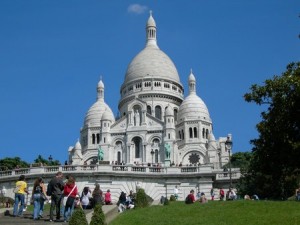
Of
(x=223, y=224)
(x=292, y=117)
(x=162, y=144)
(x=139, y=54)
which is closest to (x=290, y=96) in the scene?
(x=292, y=117)

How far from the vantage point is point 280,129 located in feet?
116

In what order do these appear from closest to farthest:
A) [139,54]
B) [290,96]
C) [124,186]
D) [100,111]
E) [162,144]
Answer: [290,96], [124,186], [162,144], [100,111], [139,54]

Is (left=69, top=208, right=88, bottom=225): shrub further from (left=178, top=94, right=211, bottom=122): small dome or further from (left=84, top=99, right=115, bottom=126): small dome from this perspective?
(left=84, top=99, right=115, bottom=126): small dome

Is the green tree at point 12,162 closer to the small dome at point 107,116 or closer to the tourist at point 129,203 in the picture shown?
the small dome at point 107,116

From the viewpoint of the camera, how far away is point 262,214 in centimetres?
2233

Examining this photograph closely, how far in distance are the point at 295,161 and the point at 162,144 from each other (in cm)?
5484

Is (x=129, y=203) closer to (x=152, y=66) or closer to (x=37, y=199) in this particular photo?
(x=37, y=199)

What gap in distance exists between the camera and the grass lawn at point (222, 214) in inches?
827

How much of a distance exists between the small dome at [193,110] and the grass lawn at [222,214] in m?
70.7

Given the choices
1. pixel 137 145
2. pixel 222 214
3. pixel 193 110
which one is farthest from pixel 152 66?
pixel 222 214

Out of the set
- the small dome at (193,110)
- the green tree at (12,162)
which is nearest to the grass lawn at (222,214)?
the green tree at (12,162)

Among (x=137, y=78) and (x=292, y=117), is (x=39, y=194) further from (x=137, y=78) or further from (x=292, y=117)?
(x=137, y=78)

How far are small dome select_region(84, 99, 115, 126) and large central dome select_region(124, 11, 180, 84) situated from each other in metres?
7.60

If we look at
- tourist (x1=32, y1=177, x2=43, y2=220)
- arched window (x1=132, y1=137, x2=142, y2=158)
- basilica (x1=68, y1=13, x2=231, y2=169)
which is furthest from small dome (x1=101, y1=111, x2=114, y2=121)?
tourist (x1=32, y1=177, x2=43, y2=220)
